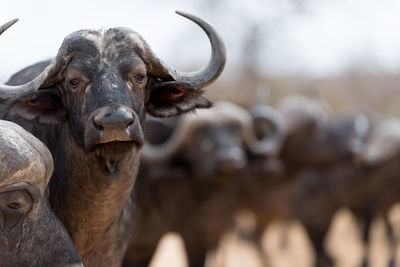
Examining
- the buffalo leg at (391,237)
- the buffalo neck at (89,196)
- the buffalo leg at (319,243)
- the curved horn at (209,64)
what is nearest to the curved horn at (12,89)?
the buffalo neck at (89,196)

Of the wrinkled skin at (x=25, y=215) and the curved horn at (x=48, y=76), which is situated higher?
the curved horn at (x=48, y=76)

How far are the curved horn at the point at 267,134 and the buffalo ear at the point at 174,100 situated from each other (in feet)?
18.3

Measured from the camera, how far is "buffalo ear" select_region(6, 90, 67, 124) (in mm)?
4023

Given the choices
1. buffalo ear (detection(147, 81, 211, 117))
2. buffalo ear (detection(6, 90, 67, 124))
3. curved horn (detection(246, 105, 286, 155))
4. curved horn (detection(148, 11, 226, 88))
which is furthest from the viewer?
curved horn (detection(246, 105, 286, 155))

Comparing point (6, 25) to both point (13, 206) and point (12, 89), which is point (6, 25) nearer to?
point (12, 89)

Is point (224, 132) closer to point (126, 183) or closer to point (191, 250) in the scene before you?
point (191, 250)

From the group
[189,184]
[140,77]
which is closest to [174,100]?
[140,77]

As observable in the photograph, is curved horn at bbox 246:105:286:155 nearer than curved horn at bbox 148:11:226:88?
No

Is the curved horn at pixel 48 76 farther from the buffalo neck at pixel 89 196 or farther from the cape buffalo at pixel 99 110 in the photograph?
the buffalo neck at pixel 89 196

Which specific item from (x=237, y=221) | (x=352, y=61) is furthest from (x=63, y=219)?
(x=352, y=61)

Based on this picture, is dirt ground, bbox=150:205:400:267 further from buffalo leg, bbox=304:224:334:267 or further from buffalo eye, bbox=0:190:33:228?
buffalo eye, bbox=0:190:33:228

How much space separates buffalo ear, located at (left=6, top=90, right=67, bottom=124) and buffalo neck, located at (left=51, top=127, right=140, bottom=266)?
0.51 ft

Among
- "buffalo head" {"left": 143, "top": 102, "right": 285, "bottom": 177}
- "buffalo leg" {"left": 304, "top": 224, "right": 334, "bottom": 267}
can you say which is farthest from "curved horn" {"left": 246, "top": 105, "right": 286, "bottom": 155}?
"buffalo leg" {"left": 304, "top": 224, "right": 334, "bottom": 267}

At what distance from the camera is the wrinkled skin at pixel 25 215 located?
3238 millimetres
